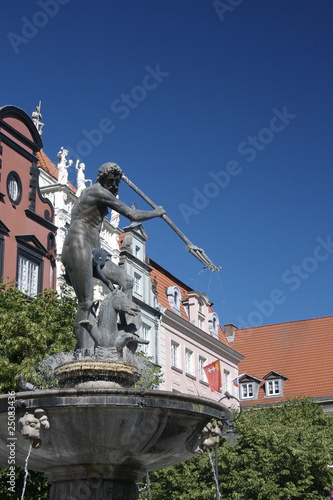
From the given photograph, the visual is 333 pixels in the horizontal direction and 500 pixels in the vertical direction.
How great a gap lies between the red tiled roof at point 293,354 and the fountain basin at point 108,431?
3584 centimetres

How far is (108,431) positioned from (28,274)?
61.4 ft

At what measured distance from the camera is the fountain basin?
23.9ft

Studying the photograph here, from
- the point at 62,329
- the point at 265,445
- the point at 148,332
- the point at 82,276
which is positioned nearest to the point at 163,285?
the point at 148,332

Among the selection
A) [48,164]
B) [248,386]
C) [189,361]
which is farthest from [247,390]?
[48,164]

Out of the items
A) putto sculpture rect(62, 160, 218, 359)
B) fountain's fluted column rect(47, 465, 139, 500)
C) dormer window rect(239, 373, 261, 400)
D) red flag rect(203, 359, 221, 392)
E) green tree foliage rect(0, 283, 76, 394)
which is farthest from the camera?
dormer window rect(239, 373, 261, 400)

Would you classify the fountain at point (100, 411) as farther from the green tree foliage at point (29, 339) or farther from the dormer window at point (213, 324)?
the dormer window at point (213, 324)

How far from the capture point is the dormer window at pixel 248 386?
148ft

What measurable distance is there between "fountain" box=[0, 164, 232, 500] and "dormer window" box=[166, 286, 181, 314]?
95.4 feet

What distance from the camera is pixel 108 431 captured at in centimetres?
740

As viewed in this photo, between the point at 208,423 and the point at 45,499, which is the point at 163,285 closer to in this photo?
the point at 45,499

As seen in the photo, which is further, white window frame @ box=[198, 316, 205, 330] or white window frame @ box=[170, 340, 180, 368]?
white window frame @ box=[198, 316, 205, 330]

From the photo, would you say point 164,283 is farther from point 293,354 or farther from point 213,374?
point 293,354

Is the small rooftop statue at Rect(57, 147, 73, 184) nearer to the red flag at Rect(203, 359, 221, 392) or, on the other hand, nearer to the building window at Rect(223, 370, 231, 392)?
the red flag at Rect(203, 359, 221, 392)

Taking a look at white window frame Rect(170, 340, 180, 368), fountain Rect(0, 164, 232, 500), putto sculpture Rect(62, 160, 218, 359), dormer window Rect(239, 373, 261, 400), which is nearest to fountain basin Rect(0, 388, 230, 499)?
fountain Rect(0, 164, 232, 500)
